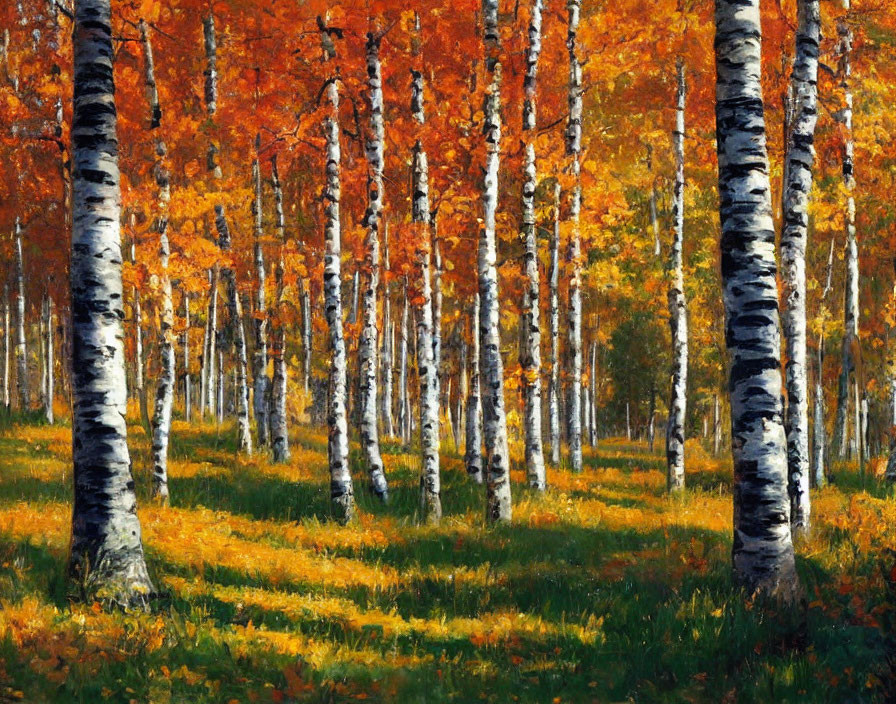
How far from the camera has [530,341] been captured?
51.8 feet

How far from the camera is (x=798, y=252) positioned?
36.0 feet

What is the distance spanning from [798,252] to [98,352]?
8.53 metres

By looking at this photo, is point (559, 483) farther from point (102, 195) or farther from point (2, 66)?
point (2, 66)

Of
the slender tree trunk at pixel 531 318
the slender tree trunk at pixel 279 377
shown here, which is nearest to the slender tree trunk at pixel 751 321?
the slender tree trunk at pixel 531 318

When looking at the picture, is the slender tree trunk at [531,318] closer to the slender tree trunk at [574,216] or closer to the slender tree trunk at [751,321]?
the slender tree trunk at [574,216]

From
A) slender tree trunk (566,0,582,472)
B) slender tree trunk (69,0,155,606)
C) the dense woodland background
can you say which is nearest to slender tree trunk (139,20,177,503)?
the dense woodland background

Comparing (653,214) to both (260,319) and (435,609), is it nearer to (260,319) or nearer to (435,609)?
(260,319)

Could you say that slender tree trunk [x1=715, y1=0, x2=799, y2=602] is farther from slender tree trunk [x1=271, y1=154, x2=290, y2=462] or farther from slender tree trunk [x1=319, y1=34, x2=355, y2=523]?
slender tree trunk [x1=271, y1=154, x2=290, y2=462]

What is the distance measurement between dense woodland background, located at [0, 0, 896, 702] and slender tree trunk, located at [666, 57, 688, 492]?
74 millimetres

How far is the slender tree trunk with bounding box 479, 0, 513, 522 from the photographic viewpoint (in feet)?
40.9

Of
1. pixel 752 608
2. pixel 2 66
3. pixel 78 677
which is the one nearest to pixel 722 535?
pixel 752 608

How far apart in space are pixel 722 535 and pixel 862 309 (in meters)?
25.0

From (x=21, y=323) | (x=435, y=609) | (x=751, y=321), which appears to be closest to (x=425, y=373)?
(x=435, y=609)

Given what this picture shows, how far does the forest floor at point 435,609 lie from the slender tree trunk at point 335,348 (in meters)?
0.50
